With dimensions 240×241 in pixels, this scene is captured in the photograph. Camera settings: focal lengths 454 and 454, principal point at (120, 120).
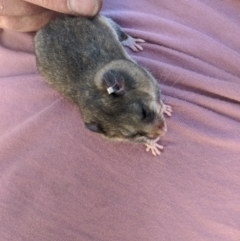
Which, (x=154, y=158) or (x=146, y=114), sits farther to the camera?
(x=146, y=114)

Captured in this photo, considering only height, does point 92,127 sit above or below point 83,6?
below

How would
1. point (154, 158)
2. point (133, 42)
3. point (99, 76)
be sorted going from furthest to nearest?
point (99, 76) < point (133, 42) < point (154, 158)

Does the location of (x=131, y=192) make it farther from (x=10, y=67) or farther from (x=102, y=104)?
(x=10, y=67)

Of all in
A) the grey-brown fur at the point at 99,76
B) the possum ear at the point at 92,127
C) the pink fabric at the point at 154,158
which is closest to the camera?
the pink fabric at the point at 154,158

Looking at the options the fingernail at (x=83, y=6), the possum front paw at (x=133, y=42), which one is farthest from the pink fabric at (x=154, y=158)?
the fingernail at (x=83, y=6)

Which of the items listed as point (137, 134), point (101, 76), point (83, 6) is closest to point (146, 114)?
point (137, 134)

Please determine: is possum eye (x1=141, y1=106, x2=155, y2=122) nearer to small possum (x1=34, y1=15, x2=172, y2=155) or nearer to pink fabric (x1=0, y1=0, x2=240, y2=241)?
small possum (x1=34, y1=15, x2=172, y2=155)

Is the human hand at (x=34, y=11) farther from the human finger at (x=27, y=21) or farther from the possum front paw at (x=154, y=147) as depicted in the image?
the possum front paw at (x=154, y=147)

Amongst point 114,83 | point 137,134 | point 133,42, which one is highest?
point 133,42

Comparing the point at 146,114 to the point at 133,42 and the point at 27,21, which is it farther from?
the point at 27,21
